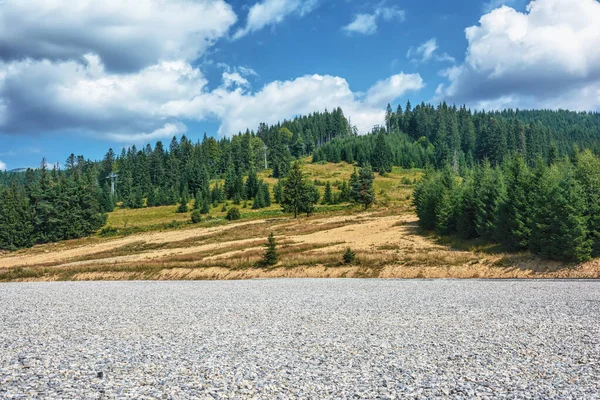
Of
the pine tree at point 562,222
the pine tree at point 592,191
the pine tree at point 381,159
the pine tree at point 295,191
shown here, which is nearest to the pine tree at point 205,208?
the pine tree at point 295,191

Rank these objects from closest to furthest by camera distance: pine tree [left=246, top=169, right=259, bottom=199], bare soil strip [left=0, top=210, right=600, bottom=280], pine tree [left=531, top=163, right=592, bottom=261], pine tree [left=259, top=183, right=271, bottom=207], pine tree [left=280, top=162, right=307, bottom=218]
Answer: pine tree [left=531, top=163, right=592, bottom=261] < bare soil strip [left=0, top=210, right=600, bottom=280] < pine tree [left=280, top=162, right=307, bottom=218] < pine tree [left=259, top=183, right=271, bottom=207] < pine tree [left=246, top=169, right=259, bottom=199]

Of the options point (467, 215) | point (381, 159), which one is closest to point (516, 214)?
point (467, 215)

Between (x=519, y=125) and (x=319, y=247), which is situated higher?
(x=519, y=125)

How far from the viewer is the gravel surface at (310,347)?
30.4 ft

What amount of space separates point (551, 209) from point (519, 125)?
7274 inches

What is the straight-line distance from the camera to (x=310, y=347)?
42.4 ft

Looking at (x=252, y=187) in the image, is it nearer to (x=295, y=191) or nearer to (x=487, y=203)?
(x=295, y=191)

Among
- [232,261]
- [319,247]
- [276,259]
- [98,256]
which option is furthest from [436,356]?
[98,256]

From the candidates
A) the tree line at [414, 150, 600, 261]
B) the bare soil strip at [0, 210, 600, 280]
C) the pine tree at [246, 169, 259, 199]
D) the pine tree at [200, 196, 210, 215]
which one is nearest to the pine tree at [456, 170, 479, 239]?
the tree line at [414, 150, 600, 261]

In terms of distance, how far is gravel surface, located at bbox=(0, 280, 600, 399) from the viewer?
30.4 ft

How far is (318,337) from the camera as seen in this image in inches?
562

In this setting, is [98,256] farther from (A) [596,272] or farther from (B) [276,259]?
(A) [596,272]

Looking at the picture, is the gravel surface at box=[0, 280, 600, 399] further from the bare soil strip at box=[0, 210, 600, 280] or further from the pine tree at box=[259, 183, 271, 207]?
the pine tree at box=[259, 183, 271, 207]

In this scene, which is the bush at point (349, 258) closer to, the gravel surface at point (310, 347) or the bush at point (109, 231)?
the gravel surface at point (310, 347)
